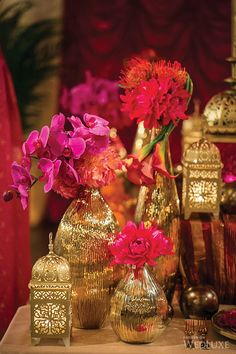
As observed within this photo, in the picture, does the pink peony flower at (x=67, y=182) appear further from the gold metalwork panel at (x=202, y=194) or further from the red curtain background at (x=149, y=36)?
the red curtain background at (x=149, y=36)

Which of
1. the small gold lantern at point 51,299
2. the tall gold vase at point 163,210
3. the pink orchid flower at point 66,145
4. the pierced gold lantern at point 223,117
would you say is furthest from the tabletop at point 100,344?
the pierced gold lantern at point 223,117

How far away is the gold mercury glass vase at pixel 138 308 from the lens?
170cm

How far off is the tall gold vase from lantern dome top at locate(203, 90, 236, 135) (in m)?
0.26

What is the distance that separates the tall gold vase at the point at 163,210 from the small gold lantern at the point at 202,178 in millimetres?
76

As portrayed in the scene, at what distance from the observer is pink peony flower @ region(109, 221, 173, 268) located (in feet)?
5.49

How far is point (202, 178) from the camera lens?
199 cm

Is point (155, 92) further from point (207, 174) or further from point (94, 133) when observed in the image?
point (207, 174)

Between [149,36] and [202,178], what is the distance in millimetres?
3013

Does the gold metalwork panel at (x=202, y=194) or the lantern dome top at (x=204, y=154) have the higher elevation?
the lantern dome top at (x=204, y=154)

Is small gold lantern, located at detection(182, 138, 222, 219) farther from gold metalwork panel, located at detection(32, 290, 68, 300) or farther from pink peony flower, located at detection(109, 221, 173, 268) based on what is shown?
gold metalwork panel, located at detection(32, 290, 68, 300)

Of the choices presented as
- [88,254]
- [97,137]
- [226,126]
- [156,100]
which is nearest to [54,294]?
[88,254]

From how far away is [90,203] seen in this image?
182 cm

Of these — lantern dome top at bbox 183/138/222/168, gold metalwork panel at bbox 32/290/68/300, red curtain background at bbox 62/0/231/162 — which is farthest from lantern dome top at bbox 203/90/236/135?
red curtain background at bbox 62/0/231/162

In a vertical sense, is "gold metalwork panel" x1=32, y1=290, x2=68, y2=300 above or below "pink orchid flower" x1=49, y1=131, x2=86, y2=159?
below
